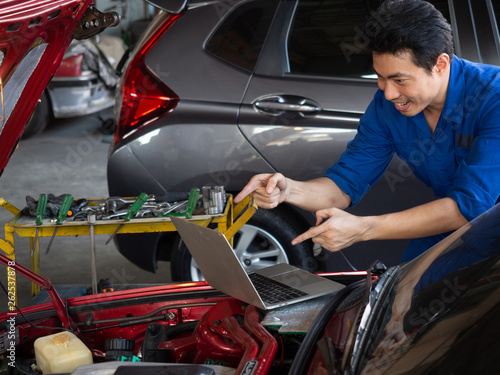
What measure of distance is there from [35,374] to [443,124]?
4.49ft

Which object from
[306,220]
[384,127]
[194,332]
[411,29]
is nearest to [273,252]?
[306,220]

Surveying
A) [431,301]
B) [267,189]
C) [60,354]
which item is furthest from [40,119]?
[431,301]

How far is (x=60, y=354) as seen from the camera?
1.55 m

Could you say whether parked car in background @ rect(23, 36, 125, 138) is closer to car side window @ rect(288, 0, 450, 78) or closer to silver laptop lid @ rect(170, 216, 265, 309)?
car side window @ rect(288, 0, 450, 78)

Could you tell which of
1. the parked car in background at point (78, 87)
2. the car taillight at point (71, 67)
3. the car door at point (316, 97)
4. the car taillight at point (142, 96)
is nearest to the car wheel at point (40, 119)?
the parked car in background at point (78, 87)

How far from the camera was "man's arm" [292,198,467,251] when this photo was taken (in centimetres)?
161

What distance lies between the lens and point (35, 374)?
5.16 feet

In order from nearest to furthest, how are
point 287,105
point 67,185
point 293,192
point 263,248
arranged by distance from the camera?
point 293,192 < point 287,105 < point 263,248 < point 67,185

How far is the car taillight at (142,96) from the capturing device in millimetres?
2992

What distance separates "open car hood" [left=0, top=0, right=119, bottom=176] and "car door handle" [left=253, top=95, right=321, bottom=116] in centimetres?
114

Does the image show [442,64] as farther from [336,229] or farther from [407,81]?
[336,229]

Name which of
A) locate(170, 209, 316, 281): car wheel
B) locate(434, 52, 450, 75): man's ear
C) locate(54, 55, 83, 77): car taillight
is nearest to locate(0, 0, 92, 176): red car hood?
locate(434, 52, 450, 75): man's ear

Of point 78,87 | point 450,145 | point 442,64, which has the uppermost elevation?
point 442,64

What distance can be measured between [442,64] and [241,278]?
2.73 feet
